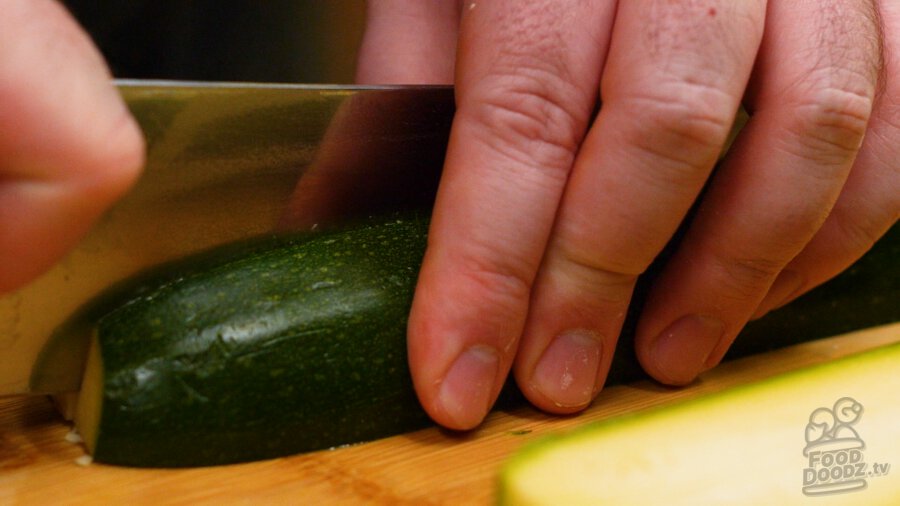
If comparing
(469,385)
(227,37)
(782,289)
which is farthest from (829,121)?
(227,37)

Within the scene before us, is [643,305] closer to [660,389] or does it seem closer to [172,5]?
[660,389]

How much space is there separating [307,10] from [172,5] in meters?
0.45

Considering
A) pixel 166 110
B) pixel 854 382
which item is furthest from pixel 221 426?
pixel 854 382

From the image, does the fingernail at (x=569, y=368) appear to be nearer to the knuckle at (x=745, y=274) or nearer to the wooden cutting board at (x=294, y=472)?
the wooden cutting board at (x=294, y=472)

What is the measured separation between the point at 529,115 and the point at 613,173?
14 cm

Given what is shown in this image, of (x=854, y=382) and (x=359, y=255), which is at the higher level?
(x=359, y=255)

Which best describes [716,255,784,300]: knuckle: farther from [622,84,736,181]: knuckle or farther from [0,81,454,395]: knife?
[0,81,454,395]: knife

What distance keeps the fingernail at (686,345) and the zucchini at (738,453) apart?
131 millimetres

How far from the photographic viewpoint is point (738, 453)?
46.6 inches

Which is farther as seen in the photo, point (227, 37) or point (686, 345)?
point (227, 37)

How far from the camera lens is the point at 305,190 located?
137 centimetres

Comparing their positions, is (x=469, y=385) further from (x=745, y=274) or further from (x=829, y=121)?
(x=829, y=121)

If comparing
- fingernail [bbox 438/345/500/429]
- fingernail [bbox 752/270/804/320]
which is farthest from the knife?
fingernail [bbox 752/270/804/320]
